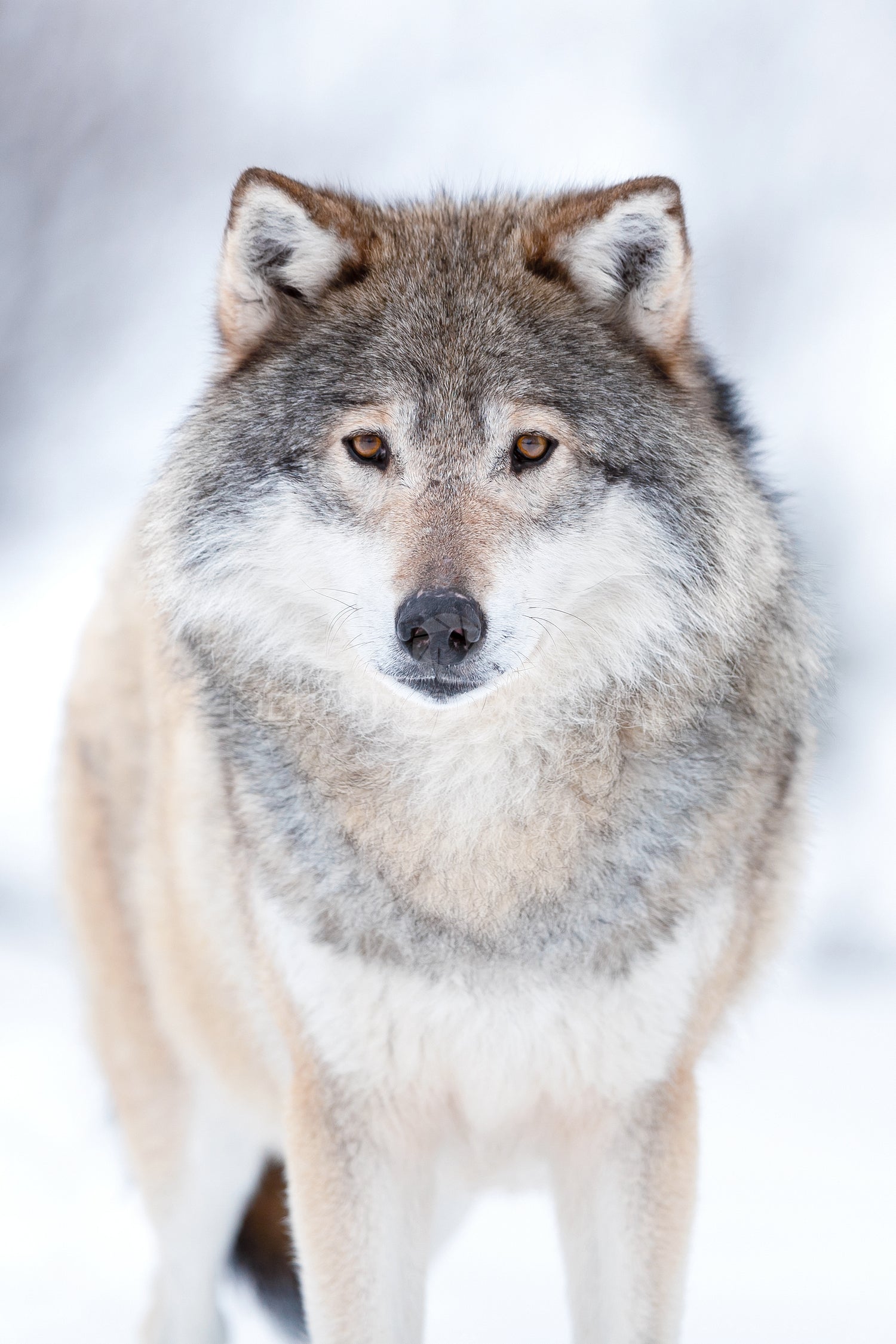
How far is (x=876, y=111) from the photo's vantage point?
18.9 ft

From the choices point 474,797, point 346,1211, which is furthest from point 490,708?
point 346,1211

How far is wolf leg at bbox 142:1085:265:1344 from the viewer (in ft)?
10.1

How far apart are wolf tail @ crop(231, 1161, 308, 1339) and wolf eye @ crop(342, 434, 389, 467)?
1.86 m

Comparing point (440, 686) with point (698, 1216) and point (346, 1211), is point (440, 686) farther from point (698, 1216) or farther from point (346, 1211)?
point (698, 1216)

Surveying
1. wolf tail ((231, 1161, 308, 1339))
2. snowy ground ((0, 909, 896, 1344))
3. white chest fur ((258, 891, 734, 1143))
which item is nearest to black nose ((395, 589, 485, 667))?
white chest fur ((258, 891, 734, 1143))

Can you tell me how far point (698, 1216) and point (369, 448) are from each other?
2547 millimetres

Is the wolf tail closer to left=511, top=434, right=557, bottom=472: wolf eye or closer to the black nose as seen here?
the black nose

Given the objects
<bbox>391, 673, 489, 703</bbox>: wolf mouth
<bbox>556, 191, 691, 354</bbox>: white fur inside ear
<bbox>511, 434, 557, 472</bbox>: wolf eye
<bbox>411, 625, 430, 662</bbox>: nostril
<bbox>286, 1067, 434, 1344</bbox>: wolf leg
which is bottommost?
<bbox>286, 1067, 434, 1344</bbox>: wolf leg

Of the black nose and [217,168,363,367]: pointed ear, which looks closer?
the black nose

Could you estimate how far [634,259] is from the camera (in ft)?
7.84

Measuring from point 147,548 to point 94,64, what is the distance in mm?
3199

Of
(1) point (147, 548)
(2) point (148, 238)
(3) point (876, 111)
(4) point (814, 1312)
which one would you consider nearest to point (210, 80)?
(2) point (148, 238)

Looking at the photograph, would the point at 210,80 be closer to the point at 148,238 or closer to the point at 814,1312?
the point at 148,238

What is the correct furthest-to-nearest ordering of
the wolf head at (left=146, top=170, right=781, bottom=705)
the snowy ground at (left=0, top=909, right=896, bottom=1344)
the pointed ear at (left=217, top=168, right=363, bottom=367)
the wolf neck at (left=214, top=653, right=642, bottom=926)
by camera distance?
the snowy ground at (left=0, top=909, right=896, bottom=1344)
the wolf neck at (left=214, top=653, right=642, bottom=926)
the pointed ear at (left=217, top=168, right=363, bottom=367)
the wolf head at (left=146, top=170, right=781, bottom=705)
